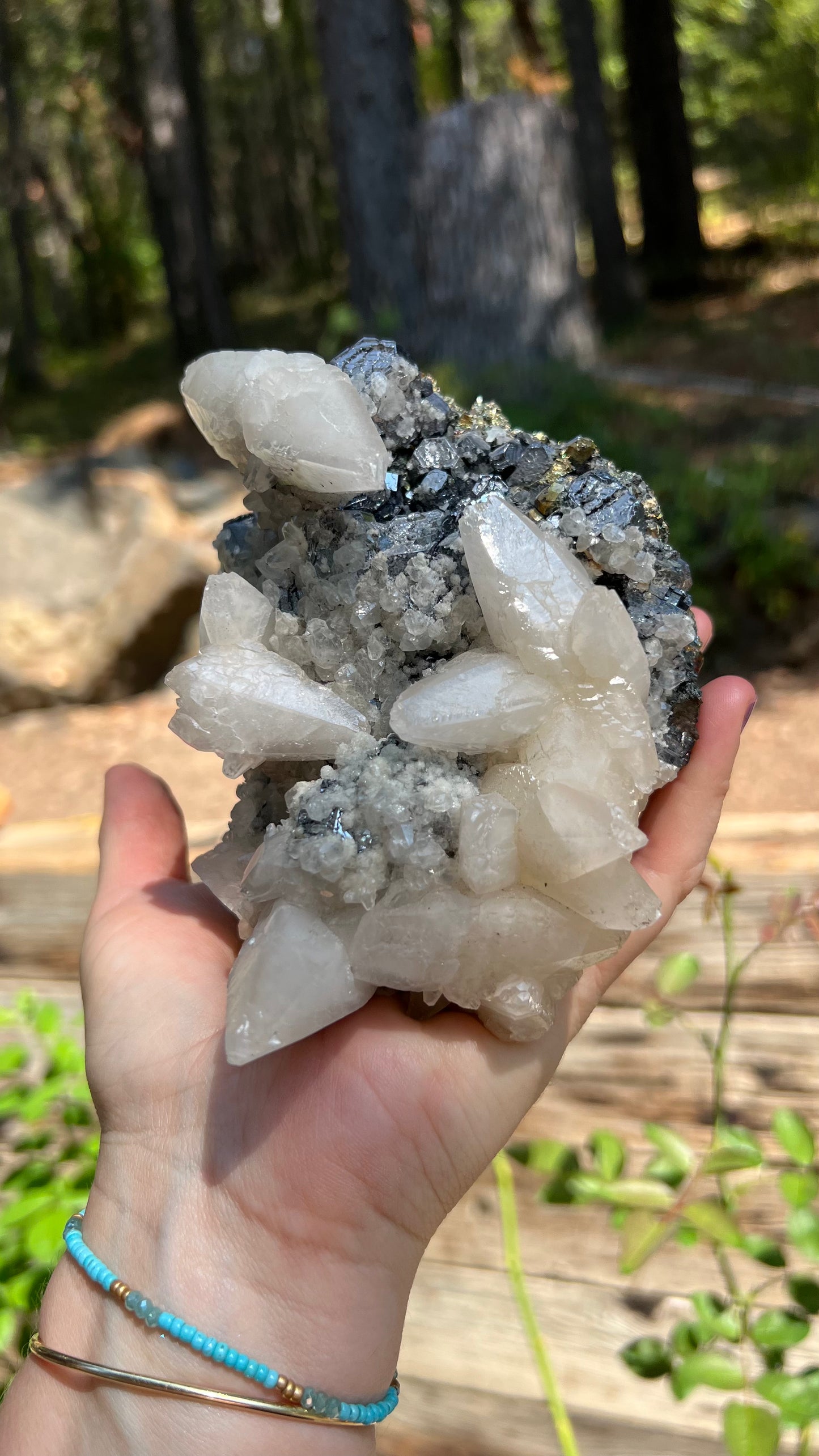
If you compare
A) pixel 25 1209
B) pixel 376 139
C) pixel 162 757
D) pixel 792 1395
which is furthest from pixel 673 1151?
pixel 376 139

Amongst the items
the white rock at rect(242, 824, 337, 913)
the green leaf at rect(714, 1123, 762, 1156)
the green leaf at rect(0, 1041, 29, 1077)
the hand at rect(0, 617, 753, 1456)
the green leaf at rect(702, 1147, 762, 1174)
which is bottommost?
the green leaf at rect(714, 1123, 762, 1156)

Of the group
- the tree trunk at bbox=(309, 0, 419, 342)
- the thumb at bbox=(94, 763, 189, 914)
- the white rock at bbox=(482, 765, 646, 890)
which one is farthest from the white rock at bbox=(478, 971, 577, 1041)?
the tree trunk at bbox=(309, 0, 419, 342)

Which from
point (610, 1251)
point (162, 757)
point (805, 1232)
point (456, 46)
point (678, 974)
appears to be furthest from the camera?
point (456, 46)

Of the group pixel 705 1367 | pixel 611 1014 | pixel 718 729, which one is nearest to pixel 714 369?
pixel 611 1014

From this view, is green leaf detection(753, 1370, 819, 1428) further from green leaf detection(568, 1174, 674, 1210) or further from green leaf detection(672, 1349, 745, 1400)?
green leaf detection(568, 1174, 674, 1210)

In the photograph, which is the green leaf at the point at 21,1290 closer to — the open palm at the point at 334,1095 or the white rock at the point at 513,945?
the open palm at the point at 334,1095

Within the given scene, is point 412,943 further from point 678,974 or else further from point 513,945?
point 678,974

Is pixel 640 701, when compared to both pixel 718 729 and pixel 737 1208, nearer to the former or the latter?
pixel 718 729
